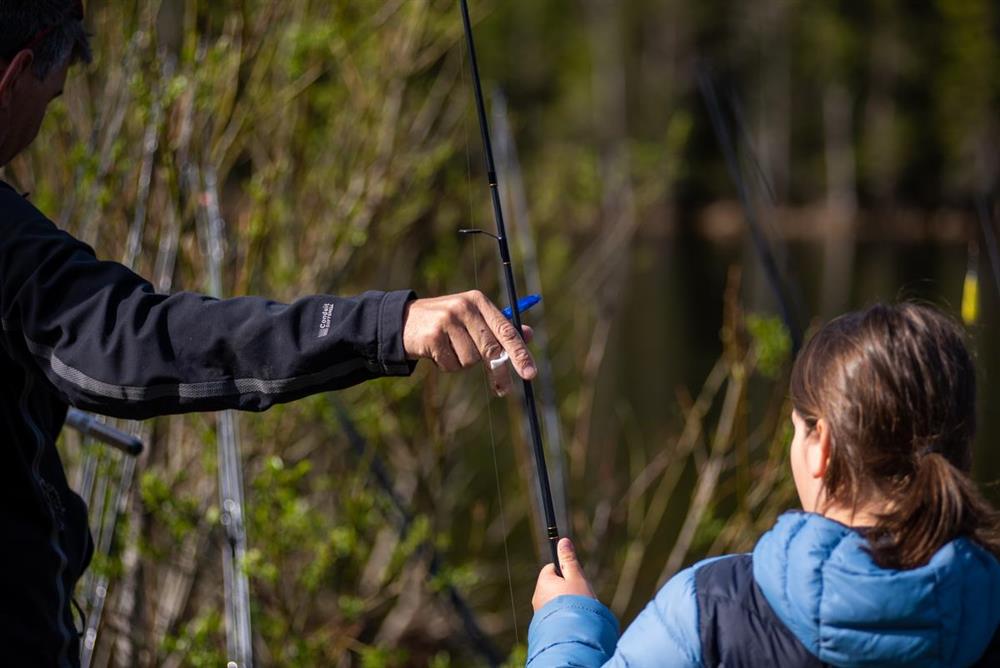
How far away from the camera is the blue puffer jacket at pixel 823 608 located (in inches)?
61.4

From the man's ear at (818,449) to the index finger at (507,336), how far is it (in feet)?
1.39

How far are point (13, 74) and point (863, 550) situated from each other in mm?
1207

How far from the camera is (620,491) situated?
22.6 feet

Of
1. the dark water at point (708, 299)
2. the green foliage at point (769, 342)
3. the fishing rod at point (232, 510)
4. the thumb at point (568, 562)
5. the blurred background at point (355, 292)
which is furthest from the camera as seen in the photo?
the dark water at point (708, 299)

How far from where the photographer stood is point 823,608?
157cm

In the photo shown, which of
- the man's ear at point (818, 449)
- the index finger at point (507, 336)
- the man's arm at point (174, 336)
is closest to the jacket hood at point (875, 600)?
the man's ear at point (818, 449)

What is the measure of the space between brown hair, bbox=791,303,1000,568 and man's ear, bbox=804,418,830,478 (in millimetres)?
11

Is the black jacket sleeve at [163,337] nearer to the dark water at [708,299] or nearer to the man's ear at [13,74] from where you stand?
the man's ear at [13,74]

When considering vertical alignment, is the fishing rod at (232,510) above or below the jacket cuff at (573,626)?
above

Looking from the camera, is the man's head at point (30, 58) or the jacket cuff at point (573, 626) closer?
the man's head at point (30, 58)

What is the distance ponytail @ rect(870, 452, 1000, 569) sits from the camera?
160cm

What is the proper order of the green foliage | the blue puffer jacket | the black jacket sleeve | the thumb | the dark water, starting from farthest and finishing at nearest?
1. the dark water
2. the green foliage
3. the thumb
4. the blue puffer jacket
5. the black jacket sleeve

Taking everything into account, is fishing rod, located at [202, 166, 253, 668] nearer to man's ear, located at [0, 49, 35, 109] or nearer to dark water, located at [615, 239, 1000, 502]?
man's ear, located at [0, 49, 35, 109]

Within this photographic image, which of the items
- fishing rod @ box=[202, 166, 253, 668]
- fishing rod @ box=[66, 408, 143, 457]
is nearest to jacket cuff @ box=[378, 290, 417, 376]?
fishing rod @ box=[66, 408, 143, 457]
